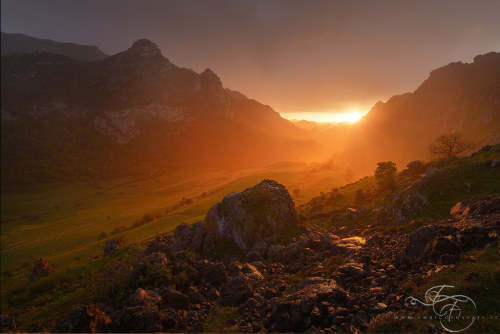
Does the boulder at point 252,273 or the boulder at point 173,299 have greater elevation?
the boulder at point 173,299

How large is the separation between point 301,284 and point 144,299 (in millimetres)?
13458

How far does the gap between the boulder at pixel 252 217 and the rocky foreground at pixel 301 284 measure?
4.79m

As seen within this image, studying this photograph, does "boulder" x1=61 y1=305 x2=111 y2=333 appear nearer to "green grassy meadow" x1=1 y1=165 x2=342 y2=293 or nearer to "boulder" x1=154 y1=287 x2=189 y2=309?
"boulder" x1=154 y1=287 x2=189 y2=309

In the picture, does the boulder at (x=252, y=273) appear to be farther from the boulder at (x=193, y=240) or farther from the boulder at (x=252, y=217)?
the boulder at (x=193, y=240)

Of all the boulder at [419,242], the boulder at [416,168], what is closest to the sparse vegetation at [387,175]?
the boulder at [416,168]

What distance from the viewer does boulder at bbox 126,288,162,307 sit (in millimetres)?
18375

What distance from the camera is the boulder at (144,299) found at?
60.3 feet

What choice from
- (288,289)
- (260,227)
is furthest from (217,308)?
(260,227)

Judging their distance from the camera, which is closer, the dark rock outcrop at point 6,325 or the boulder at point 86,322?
the boulder at point 86,322

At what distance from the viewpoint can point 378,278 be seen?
17359mm

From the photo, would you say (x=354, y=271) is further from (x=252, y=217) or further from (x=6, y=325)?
(x=6, y=325)

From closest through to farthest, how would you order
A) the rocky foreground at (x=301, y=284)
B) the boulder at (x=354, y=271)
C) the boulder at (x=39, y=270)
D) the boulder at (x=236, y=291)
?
the rocky foreground at (x=301, y=284) < the boulder at (x=354, y=271) < the boulder at (x=236, y=291) < the boulder at (x=39, y=270)

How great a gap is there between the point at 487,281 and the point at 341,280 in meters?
8.86

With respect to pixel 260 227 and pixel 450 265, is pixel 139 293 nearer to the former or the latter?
pixel 260 227
